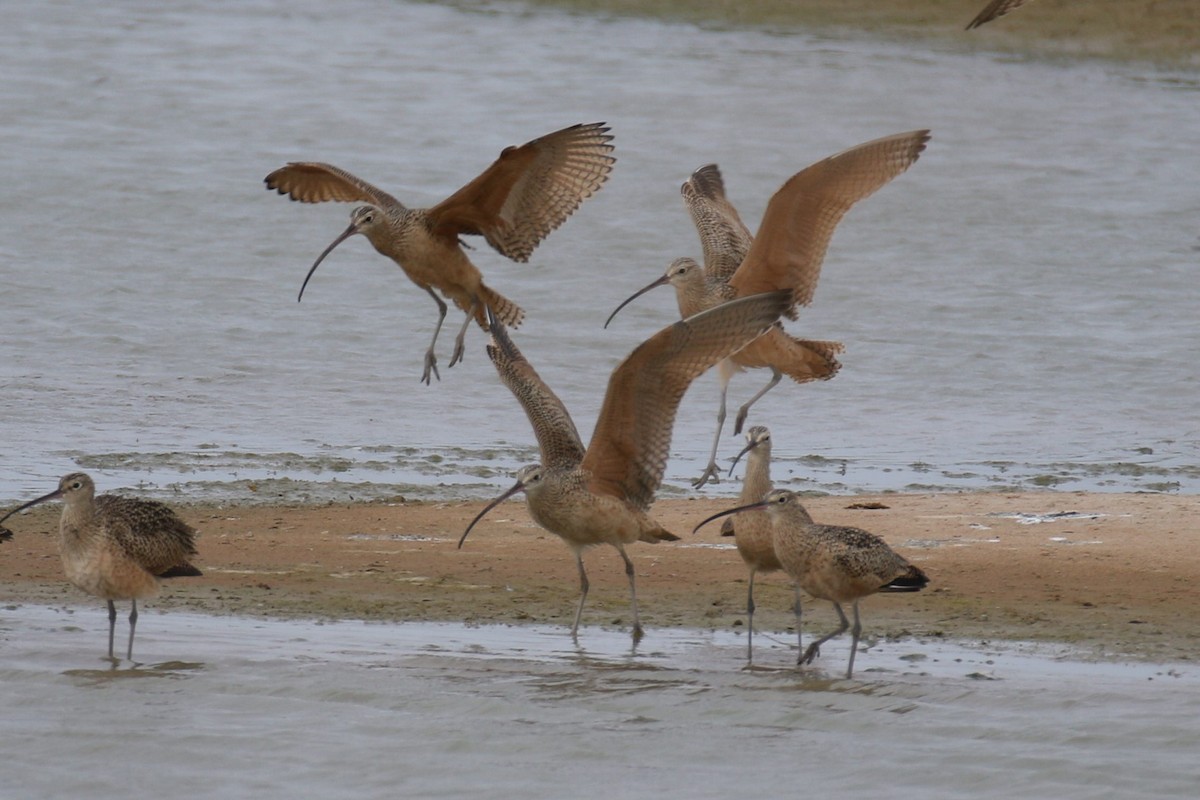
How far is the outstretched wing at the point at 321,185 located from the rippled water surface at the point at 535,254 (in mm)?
1417

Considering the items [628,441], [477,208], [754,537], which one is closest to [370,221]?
[477,208]

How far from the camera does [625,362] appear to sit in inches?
301

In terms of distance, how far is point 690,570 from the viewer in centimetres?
890

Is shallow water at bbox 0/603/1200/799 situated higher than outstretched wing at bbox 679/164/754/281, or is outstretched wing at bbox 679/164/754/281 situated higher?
outstretched wing at bbox 679/164/754/281

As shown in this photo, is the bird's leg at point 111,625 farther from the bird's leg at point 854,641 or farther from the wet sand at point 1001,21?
the wet sand at point 1001,21

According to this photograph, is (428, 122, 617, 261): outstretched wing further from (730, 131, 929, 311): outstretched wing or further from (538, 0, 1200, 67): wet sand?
(538, 0, 1200, 67): wet sand

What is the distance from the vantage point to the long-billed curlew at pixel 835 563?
23.9 feet

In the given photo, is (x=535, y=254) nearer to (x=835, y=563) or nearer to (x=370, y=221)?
(x=370, y=221)

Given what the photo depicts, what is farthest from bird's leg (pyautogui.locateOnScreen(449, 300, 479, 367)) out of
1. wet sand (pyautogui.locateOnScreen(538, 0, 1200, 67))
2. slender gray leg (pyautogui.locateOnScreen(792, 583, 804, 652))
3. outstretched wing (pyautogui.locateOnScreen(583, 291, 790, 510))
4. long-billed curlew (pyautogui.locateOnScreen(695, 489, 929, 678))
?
wet sand (pyautogui.locateOnScreen(538, 0, 1200, 67))

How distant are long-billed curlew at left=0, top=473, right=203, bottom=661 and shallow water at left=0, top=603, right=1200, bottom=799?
237 millimetres

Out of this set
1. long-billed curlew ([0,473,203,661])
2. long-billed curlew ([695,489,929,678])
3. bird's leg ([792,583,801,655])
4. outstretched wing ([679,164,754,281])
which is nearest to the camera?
long-billed curlew ([695,489,929,678])

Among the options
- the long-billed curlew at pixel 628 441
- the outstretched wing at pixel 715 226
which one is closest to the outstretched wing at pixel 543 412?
the long-billed curlew at pixel 628 441

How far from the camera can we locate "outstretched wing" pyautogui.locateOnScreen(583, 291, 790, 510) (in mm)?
7680

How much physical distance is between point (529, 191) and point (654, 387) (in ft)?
8.22
